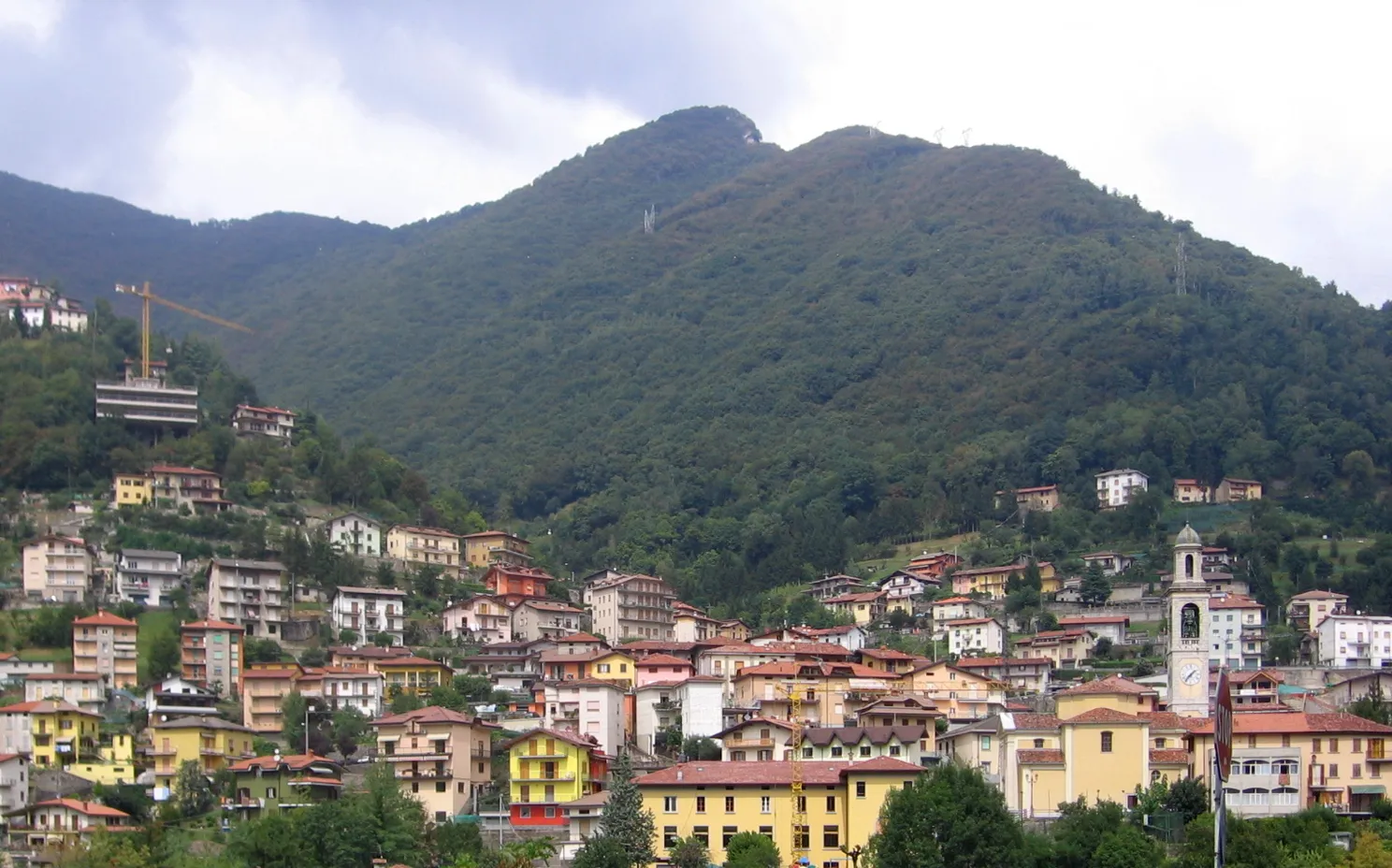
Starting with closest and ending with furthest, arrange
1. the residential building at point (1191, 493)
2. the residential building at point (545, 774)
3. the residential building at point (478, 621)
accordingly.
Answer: the residential building at point (545, 774) → the residential building at point (478, 621) → the residential building at point (1191, 493)

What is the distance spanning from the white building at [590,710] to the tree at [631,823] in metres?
11.4

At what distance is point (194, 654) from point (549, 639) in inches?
581

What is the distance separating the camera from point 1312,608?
301 ft

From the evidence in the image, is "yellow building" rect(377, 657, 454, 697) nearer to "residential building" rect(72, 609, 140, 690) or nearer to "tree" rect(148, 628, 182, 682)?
"tree" rect(148, 628, 182, 682)

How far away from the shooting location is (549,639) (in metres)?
86.2

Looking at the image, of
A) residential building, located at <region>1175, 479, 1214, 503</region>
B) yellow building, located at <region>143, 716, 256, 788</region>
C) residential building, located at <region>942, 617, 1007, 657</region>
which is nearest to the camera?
yellow building, located at <region>143, 716, 256, 788</region>

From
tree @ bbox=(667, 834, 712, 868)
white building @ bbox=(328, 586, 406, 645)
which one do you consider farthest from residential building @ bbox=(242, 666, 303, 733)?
tree @ bbox=(667, 834, 712, 868)

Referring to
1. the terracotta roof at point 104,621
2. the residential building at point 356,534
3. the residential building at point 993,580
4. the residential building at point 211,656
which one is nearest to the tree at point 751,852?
the residential building at point 211,656

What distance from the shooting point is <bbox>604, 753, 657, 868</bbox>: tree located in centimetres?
5691

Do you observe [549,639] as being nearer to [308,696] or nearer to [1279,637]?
[308,696]

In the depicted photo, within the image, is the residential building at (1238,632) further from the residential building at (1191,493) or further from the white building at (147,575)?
the white building at (147,575)

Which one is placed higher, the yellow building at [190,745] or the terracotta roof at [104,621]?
the terracotta roof at [104,621]

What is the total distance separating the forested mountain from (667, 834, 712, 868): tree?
1995 inches

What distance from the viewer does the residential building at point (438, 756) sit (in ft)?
212
